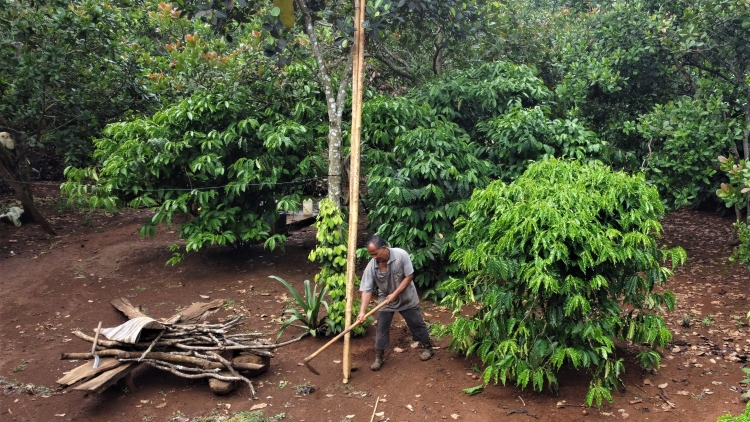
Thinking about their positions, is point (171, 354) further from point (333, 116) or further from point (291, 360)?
point (333, 116)

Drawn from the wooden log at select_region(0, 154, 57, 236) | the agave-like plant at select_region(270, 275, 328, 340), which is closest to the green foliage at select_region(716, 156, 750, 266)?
the agave-like plant at select_region(270, 275, 328, 340)

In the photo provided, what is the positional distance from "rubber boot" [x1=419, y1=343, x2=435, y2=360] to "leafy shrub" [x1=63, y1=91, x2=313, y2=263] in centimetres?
305

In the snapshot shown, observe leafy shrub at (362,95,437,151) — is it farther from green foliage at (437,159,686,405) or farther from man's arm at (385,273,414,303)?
green foliage at (437,159,686,405)

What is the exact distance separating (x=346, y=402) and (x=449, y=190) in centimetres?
333

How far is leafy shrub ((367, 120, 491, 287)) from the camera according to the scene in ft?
24.7

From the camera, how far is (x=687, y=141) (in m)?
8.20

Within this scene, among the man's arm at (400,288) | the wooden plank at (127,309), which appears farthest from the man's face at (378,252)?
the wooden plank at (127,309)

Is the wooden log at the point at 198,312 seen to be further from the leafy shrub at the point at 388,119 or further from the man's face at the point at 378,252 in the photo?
the leafy shrub at the point at 388,119

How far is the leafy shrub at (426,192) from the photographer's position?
752cm

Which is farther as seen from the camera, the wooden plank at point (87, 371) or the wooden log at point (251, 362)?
the wooden log at point (251, 362)

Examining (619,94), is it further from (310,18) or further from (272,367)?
(272,367)

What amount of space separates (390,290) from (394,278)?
141mm

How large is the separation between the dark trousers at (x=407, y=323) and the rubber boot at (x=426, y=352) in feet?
0.19

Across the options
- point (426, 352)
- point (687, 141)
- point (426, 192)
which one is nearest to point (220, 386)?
point (426, 352)
